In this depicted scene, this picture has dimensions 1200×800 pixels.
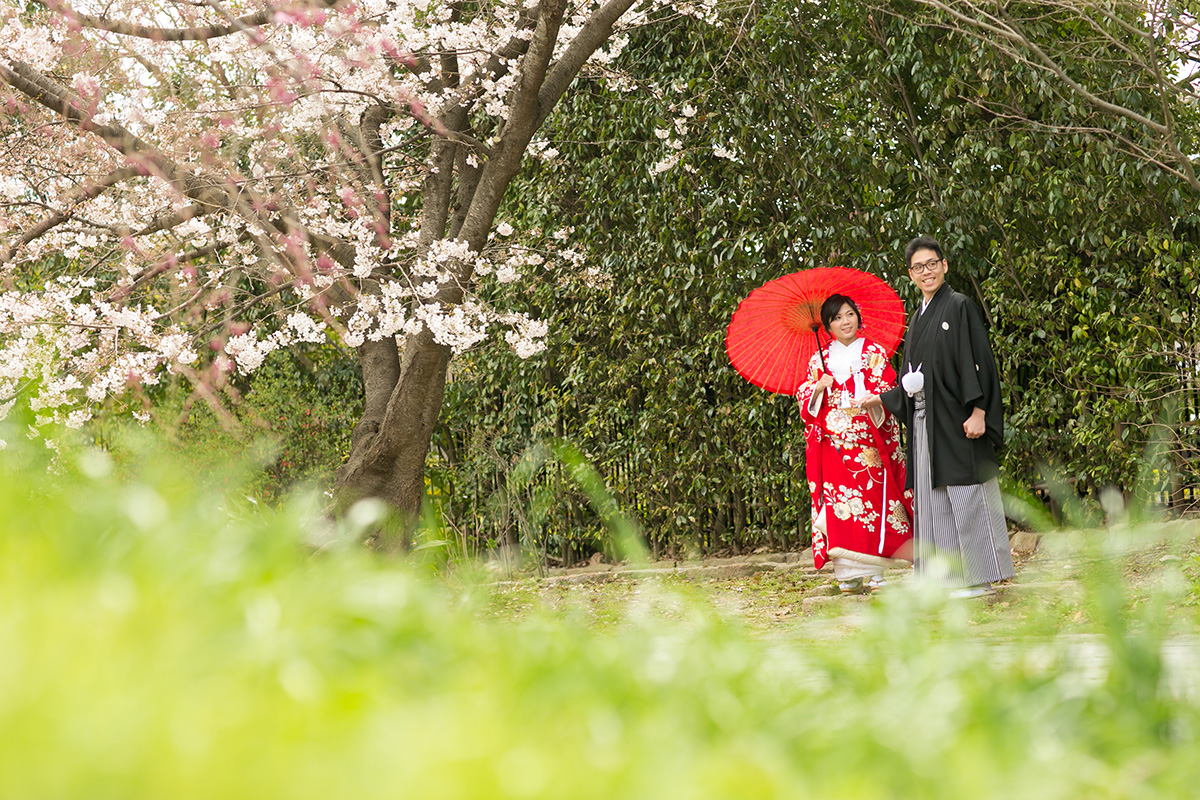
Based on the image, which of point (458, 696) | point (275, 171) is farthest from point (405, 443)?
point (458, 696)

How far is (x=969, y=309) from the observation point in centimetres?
461

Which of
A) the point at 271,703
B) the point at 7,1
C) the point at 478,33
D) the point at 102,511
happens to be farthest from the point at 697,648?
the point at 7,1

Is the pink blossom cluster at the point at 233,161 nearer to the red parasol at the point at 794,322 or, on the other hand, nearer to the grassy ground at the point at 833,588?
the red parasol at the point at 794,322

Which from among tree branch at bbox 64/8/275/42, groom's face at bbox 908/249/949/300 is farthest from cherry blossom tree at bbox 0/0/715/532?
groom's face at bbox 908/249/949/300

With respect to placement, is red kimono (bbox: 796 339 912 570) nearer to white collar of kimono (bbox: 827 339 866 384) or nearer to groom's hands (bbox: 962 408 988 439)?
white collar of kimono (bbox: 827 339 866 384)

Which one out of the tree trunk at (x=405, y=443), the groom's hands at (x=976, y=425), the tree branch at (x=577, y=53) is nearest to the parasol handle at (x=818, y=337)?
the groom's hands at (x=976, y=425)

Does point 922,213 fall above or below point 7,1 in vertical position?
below

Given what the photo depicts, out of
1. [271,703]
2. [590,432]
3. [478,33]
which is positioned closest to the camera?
[271,703]

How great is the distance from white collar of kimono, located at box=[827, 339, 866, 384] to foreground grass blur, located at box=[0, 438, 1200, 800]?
11.5 feet

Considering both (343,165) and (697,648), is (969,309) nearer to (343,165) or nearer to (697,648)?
(343,165)

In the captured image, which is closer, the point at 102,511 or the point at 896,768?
the point at 896,768

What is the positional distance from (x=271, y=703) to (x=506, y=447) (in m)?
6.35

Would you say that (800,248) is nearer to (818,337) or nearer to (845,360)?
(818,337)

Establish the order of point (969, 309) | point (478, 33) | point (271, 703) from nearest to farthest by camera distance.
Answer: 1. point (271, 703)
2. point (969, 309)
3. point (478, 33)
